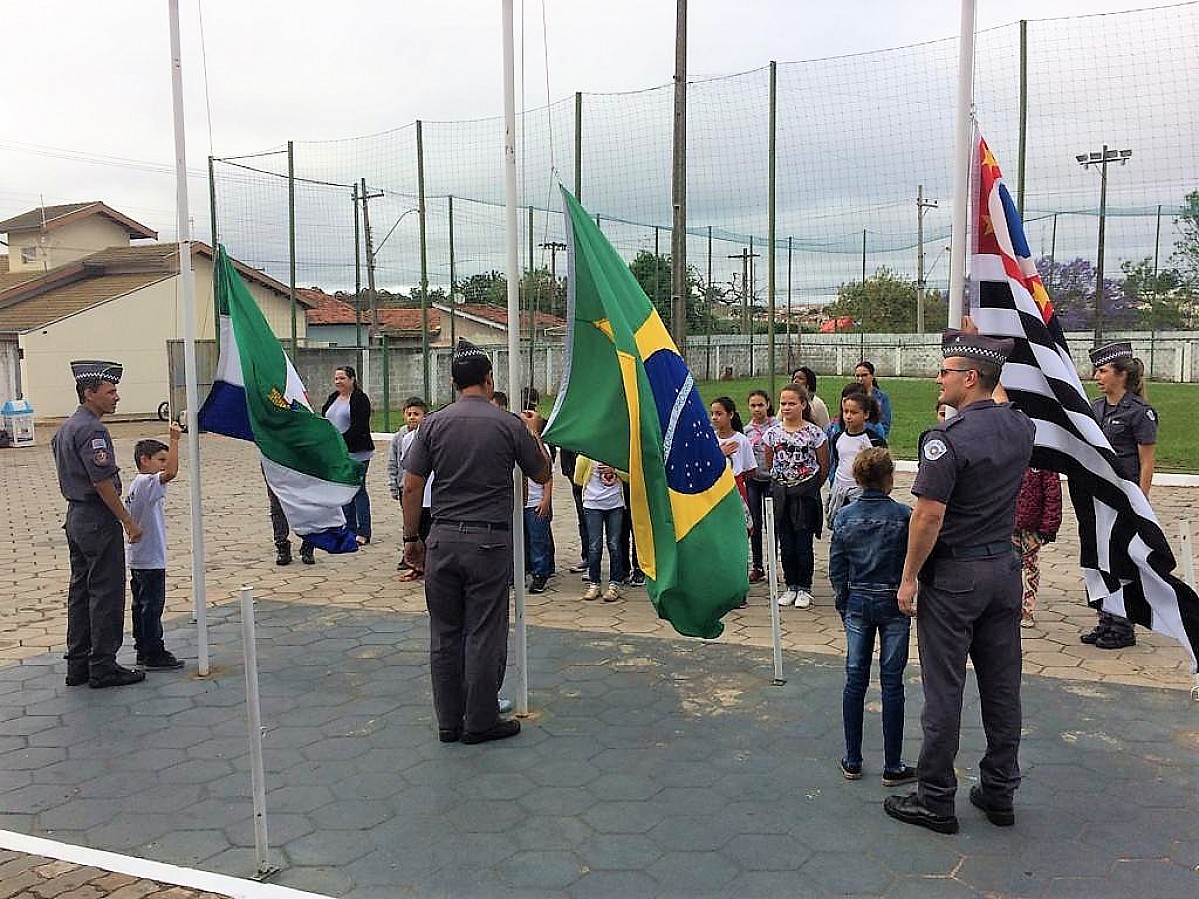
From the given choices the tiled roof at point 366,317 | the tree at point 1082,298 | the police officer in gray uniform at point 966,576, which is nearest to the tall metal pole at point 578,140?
the tree at point 1082,298

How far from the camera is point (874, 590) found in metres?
4.49

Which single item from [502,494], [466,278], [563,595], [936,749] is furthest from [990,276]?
[466,278]

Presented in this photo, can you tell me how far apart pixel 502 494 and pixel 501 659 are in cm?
85

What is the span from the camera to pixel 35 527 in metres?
12.0

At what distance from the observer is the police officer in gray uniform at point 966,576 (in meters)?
4.08

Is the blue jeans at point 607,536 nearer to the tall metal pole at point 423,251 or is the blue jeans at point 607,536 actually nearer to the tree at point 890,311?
the tall metal pole at point 423,251

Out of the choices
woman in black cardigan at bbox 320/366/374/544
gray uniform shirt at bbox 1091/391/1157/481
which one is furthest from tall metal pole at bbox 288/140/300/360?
gray uniform shirt at bbox 1091/391/1157/481

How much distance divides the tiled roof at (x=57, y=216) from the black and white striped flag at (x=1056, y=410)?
36.9 m

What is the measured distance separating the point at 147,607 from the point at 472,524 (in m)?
2.51

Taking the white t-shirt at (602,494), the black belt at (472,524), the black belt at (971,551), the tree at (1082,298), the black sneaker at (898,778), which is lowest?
the black sneaker at (898,778)

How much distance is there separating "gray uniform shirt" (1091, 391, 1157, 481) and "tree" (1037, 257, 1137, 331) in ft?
35.8

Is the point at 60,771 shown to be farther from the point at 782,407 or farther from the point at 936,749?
the point at 782,407

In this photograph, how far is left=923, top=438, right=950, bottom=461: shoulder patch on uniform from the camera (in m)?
4.06

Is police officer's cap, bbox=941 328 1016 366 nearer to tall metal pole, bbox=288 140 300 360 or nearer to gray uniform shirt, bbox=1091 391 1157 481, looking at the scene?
gray uniform shirt, bbox=1091 391 1157 481
